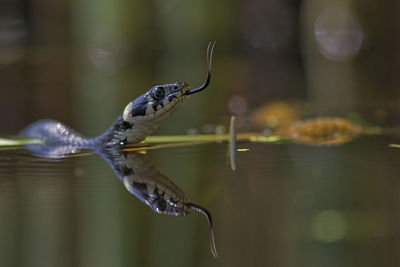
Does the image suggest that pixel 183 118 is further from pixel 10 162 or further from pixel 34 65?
pixel 34 65

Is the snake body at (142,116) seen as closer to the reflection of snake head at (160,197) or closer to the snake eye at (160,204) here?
the reflection of snake head at (160,197)

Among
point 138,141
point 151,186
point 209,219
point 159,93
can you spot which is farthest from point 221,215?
point 138,141

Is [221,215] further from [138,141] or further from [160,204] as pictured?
[138,141]

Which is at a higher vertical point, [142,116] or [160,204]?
[142,116]

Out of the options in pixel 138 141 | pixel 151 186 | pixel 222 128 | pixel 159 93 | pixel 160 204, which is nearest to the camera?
pixel 160 204

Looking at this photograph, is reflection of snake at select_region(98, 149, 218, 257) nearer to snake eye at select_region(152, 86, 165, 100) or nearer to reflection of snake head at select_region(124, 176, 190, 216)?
reflection of snake head at select_region(124, 176, 190, 216)

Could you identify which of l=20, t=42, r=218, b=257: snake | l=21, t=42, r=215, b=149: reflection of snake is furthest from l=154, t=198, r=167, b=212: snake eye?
l=21, t=42, r=215, b=149: reflection of snake

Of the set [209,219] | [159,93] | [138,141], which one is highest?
[159,93]

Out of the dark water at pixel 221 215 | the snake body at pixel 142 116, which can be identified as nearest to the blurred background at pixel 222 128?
the dark water at pixel 221 215
